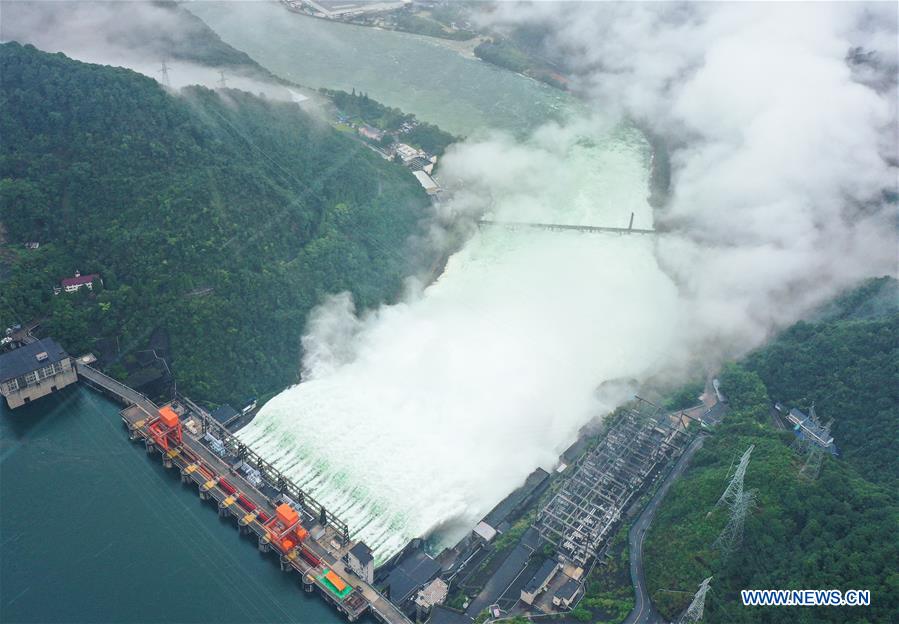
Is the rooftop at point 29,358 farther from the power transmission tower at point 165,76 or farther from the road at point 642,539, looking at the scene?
the road at point 642,539

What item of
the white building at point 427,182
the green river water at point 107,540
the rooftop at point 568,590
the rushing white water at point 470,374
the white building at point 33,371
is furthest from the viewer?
the white building at point 427,182

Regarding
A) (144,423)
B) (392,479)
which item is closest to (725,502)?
(392,479)

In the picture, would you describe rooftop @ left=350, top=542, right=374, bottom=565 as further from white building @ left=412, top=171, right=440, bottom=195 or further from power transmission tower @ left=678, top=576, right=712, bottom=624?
white building @ left=412, top=171, right=440, bottom=195

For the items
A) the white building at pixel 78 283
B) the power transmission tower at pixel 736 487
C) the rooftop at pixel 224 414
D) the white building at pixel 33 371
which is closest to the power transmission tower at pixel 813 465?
the power transmission tower at pixel 736 487

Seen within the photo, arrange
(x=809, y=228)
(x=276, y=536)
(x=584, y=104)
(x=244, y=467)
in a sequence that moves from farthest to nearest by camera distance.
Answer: (x=584, y=104)
(x=809, y=228)
(x=244, y=467)
(x=276, y=536)

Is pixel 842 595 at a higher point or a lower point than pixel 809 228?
lower

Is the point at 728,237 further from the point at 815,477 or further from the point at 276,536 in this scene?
the point at 276,536

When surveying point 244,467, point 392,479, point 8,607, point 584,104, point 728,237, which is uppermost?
point 584,104

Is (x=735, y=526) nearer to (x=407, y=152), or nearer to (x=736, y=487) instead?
(x=736, y=487)
